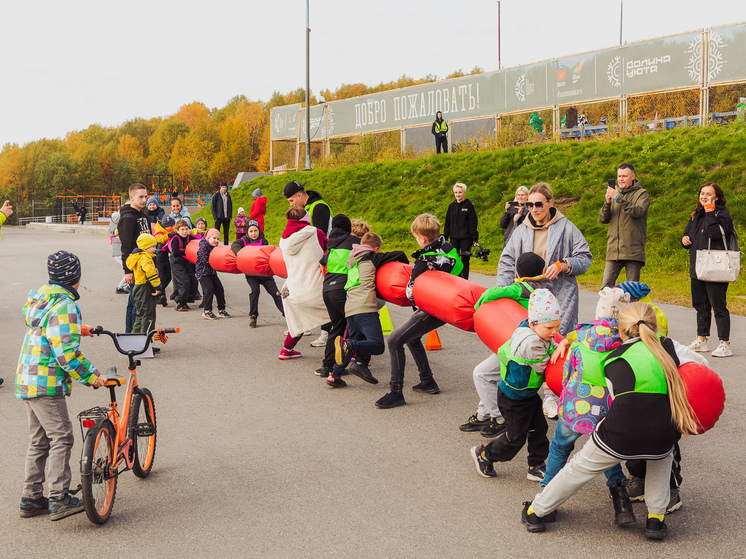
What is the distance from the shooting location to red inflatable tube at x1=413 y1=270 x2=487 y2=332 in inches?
238

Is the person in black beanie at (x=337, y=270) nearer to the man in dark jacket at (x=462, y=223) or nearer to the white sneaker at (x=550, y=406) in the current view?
the white sneaker at (x=550, y=406)

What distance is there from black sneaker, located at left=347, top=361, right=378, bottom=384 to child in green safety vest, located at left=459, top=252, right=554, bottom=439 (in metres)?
1.76

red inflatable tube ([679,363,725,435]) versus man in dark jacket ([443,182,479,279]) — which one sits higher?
man in dark jacket ([443,182,479,279])

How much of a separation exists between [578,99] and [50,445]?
76.4 ft

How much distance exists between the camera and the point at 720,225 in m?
8.25

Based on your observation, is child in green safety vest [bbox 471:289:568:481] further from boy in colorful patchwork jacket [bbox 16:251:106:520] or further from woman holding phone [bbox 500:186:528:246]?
woman holding phone [bbox 500:186:528:246]

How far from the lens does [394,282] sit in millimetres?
6949

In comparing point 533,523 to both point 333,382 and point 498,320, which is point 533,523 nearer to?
point 498,320

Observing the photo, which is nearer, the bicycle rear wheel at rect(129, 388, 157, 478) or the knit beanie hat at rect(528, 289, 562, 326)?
the knit beanie hat at rect(528, 289, 562, 326)

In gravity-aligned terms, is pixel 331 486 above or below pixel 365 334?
below

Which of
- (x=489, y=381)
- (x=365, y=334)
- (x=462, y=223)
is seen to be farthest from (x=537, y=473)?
(x=462, y=223)

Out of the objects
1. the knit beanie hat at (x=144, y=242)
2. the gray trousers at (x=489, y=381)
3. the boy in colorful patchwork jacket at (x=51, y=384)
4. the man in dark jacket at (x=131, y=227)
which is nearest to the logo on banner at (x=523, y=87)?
the man in dark jacket at (x=131, y=227)

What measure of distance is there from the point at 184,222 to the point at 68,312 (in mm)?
8265

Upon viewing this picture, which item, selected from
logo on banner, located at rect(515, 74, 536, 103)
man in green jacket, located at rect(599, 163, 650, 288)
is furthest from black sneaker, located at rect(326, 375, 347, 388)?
logo on banner, located at rect(515, 74, 536, 103)
